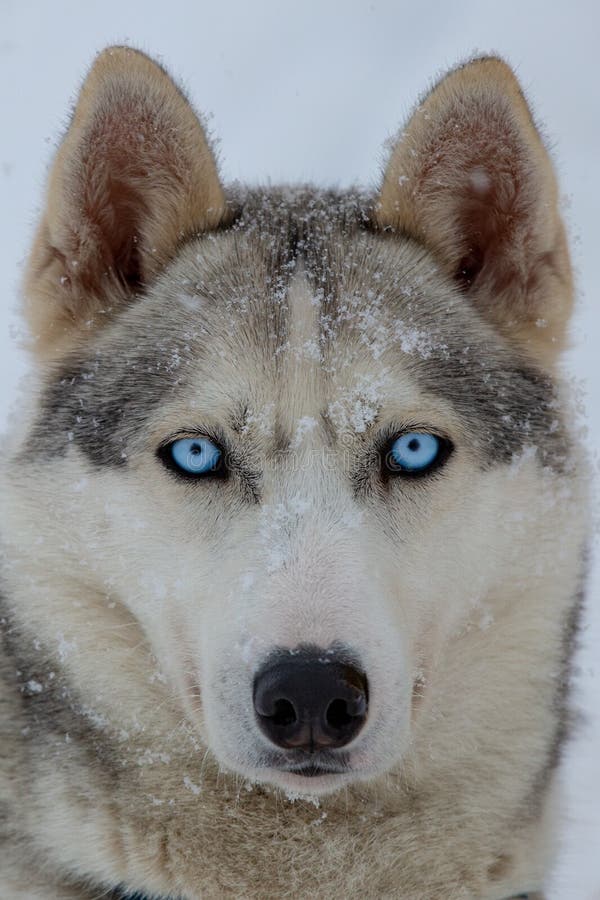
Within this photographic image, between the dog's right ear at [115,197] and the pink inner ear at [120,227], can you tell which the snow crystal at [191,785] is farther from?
the pink inner ear at [120,227]

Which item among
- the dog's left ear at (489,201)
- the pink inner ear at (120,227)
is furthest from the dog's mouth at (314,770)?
the pink inner ear at (120,227)

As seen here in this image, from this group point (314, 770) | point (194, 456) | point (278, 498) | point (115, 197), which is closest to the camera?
point (314, 770)

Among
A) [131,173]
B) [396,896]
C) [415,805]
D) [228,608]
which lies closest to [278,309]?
[131,173]

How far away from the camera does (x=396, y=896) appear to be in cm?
255

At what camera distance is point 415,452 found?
2.54 m

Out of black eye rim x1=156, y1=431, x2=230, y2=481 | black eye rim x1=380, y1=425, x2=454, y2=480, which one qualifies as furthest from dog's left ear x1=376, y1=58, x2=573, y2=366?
black eye rim x1=156, y1=431, x2=230, y2=481

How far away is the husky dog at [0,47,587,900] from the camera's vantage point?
2467mm

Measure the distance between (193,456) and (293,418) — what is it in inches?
10.8

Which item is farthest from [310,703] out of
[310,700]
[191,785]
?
[191,785]

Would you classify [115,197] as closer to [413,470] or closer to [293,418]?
[293,418]

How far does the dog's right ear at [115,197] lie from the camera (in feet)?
8.67

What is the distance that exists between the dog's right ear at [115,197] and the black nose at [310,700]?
123cm

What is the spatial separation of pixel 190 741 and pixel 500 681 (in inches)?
33.7

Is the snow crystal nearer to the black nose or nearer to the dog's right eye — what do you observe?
the black nose
